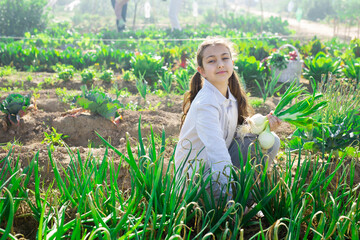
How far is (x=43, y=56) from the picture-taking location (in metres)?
7.48

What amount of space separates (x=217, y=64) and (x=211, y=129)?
42cm

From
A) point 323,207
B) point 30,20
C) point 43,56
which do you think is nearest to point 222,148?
point 323,207

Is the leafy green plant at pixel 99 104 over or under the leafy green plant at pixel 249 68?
under

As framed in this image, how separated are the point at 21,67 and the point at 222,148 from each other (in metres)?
6.41

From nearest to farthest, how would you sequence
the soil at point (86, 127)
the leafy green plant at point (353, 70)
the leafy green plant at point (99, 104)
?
the soil at point (86, 127)
the leafy green plant at point (99, 104)
the leafy green plant at point (353, 70)

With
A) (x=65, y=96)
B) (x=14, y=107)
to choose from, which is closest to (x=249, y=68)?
(x=65, y=96)

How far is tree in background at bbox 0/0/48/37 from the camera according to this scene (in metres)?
13.9

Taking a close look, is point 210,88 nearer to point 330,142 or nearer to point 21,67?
point 330,142

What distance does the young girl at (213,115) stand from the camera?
6.95 feet

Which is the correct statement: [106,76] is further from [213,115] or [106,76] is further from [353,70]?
[213,115]

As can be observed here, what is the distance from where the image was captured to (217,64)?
2.32m

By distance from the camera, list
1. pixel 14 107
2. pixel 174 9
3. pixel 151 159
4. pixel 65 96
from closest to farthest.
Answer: pixel 151 159
pixel 14 107
pixel 65 96
pixel 174 9

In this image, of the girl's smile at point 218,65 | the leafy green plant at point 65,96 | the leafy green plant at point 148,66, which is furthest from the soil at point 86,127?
the leafy green plant at point 148,66

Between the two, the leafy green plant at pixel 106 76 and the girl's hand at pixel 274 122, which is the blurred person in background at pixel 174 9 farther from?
the girl's hand at pixel 274 122
